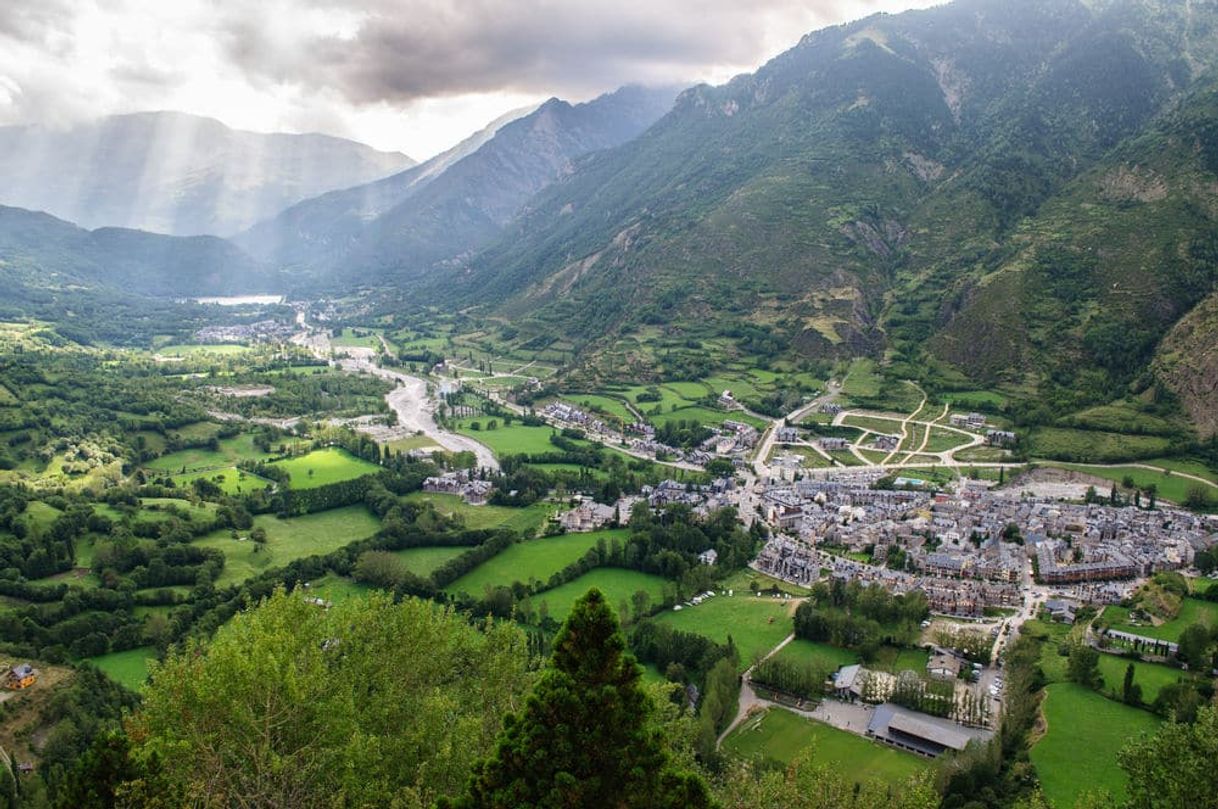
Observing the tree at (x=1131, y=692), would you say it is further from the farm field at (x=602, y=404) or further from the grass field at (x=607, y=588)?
the farm field at (x=602, y=404)

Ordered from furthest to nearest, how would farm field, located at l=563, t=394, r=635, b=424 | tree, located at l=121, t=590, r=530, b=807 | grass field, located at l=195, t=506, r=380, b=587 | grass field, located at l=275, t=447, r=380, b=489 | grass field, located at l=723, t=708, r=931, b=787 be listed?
1. farm field, located at l=563, t=394, r=635, b=424
2. grass field, located at l=275, t=447, r=380, b=489
3. grass field, located at l=195, t=506, r=380, b=587
4. grass field, located at l=723, t=708, r=931, b=787
5. tree, located at l=121, t=590, r=530, b=807

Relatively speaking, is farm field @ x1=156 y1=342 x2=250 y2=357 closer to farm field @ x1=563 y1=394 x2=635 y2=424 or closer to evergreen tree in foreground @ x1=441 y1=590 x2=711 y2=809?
farm field @ x1=563 y1=394 x2=635 y2=424

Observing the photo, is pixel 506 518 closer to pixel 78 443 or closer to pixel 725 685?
pixel 725 685

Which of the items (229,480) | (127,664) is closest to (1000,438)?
(229,480)

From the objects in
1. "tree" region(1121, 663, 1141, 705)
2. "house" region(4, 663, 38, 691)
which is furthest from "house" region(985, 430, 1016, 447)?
"house" region(4, 663, 38, 691)

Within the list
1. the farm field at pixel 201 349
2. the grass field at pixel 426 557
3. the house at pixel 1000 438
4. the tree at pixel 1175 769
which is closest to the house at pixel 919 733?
the tree at pixel 1175 769
